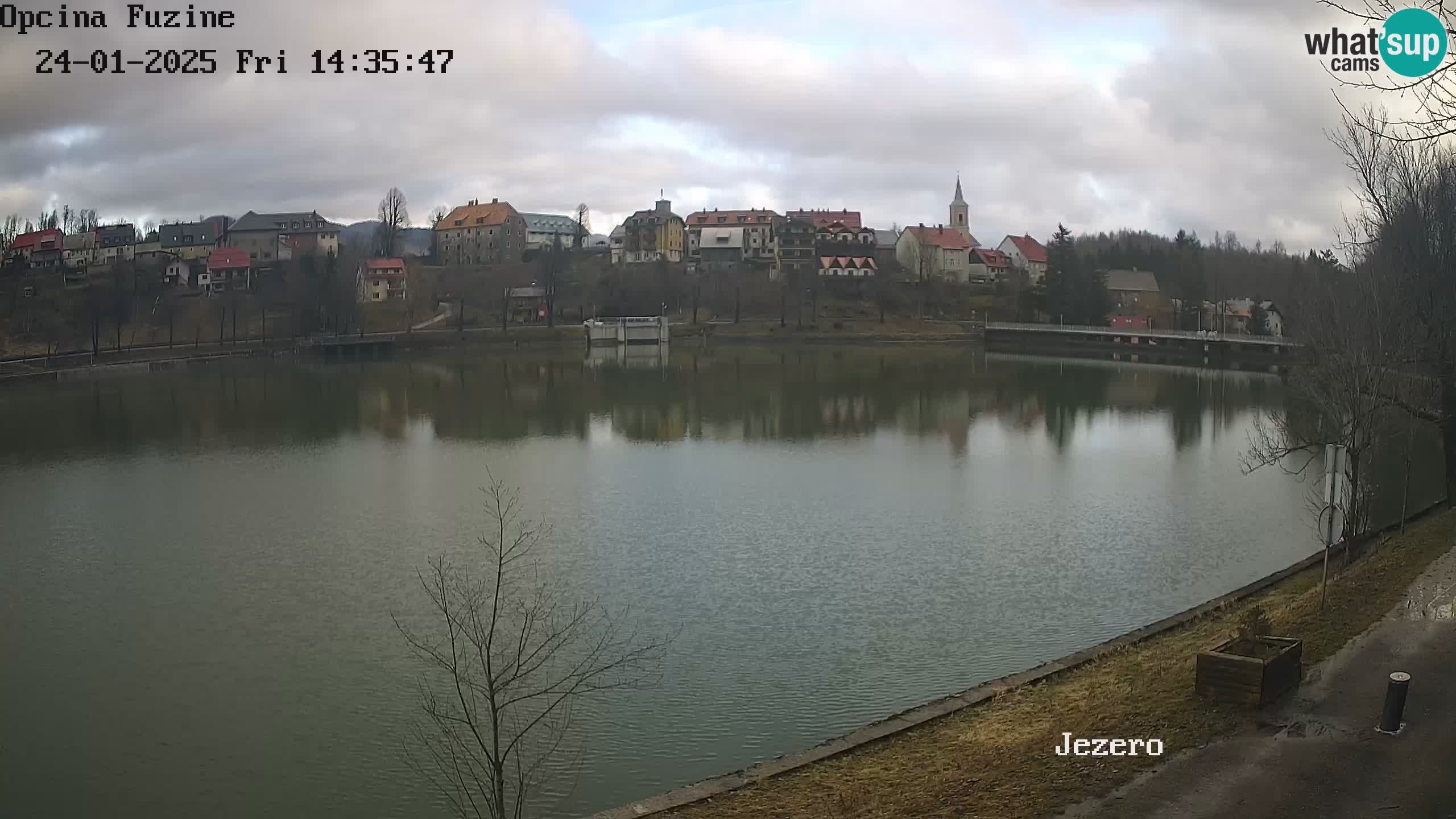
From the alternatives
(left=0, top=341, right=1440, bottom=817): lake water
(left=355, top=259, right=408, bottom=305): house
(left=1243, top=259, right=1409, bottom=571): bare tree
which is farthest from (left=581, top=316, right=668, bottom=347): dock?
(left=1243, top=259, right=1409, bottom=571): bare tree

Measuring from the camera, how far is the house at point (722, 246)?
86.6 meters

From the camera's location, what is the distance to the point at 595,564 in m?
14.4

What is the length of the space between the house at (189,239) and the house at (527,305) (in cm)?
2323

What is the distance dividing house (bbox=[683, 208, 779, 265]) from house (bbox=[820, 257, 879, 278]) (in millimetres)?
6647

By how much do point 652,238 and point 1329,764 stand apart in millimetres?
82493

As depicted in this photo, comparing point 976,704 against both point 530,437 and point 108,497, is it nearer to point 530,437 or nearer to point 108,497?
point 108,497

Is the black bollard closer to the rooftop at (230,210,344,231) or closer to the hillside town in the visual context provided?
the hillside town

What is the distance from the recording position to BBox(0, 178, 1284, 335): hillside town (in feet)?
226

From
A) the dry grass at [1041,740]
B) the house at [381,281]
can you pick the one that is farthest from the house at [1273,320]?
the house at [381,281]

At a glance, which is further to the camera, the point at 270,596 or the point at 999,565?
the point at 999,565

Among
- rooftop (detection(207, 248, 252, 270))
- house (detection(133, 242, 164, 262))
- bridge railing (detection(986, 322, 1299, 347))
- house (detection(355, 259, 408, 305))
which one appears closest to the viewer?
bridge railing (detection(986, 322, 1299, 347))

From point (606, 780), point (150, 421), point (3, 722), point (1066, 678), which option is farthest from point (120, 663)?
point (150, 421)

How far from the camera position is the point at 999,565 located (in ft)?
46.9

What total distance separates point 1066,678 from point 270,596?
9.19 m
